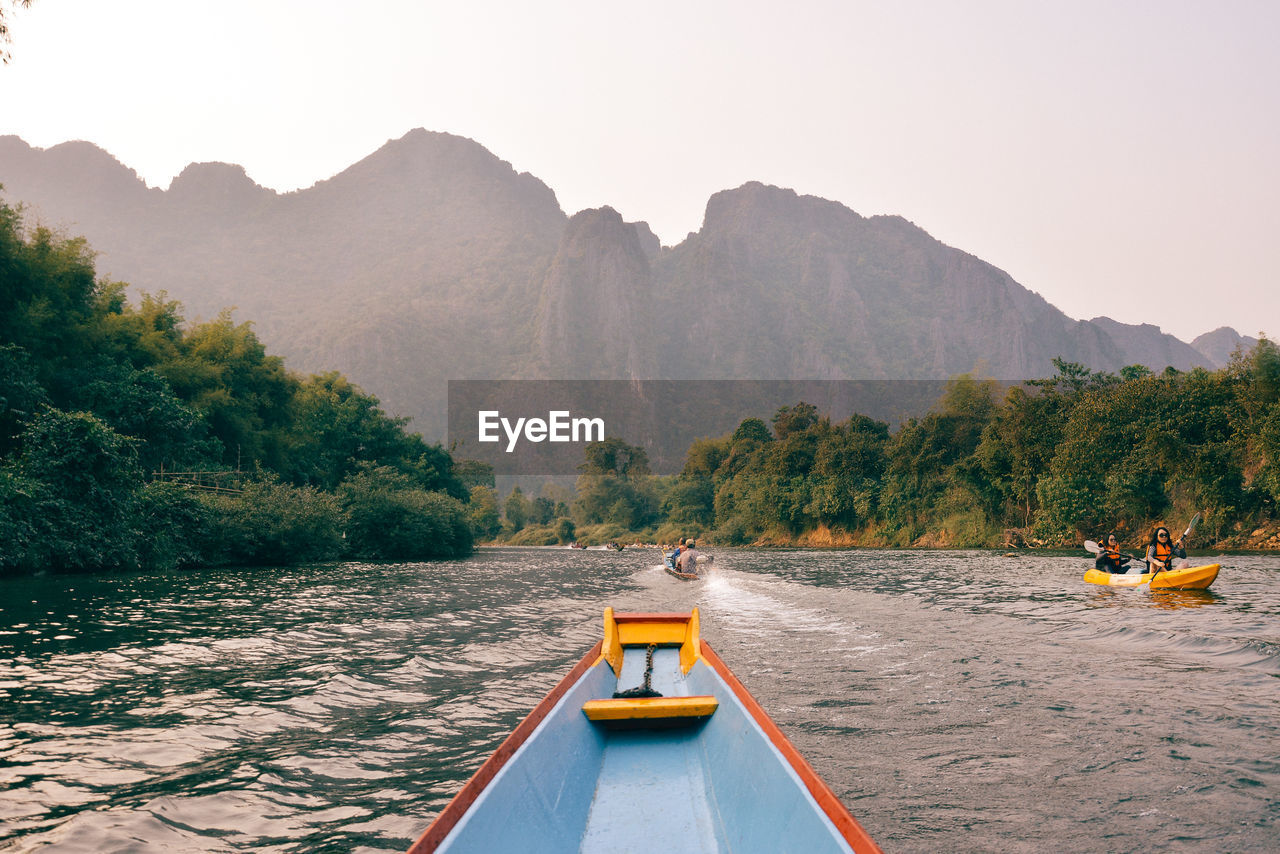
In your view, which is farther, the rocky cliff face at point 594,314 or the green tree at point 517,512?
the rocky cliff face at point 594,314

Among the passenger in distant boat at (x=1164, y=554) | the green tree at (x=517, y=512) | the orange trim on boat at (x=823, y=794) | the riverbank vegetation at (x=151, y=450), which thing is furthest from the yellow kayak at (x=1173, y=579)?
the green tree at (x=517, y=512)

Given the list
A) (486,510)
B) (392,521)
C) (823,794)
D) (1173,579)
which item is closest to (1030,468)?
(1173,579)

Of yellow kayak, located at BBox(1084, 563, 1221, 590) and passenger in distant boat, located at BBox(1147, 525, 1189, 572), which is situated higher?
passenger in distant boat, located at BBox(1147, 525, 1189, 572)

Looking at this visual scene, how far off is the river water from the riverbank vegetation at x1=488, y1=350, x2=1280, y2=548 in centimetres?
2122

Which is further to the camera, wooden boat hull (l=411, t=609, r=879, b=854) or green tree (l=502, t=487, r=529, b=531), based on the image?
green tree (l=502, t=487, r=529, b=531)

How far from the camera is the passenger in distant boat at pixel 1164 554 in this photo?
17188 mm

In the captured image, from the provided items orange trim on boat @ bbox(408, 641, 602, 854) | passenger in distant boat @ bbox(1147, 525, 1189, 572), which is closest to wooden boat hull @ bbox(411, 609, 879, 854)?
orange trim on boat @ bbox(408, 641, 602, 854)

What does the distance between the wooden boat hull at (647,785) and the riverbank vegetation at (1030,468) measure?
37.0 metres

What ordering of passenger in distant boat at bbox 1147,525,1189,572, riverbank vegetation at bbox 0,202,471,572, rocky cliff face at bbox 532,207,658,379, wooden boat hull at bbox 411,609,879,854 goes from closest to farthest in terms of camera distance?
wooden boat hull at bbox 411,609,879,854 → passenger in distant boat at bbox 1147,525,1189,572 → riverbank vegetation at bbox 0,202,471,572 → rocky cliff face at bbox 532,207,658,379

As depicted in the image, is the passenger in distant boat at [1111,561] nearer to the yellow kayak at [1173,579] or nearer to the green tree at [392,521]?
the yellow kayak at [1173,579]

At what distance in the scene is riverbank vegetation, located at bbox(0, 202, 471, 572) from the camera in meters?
22.4

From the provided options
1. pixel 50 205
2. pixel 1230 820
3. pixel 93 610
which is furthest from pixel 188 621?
pixel 50 205

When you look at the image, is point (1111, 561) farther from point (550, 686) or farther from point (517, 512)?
point (517, 512)

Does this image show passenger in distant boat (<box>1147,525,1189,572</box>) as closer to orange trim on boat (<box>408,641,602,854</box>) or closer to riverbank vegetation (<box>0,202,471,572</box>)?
orange trim on boat (<box>408,641,602,854</box>)
